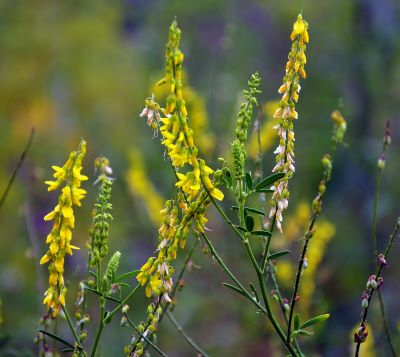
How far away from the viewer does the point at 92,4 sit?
517 inches

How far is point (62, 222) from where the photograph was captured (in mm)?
1450

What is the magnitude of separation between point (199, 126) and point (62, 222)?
8.11 ft

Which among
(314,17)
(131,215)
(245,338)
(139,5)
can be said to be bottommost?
(245,338)

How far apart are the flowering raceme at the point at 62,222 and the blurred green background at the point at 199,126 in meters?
0.33

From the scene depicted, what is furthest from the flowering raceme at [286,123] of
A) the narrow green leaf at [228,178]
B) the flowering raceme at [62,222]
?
the flowering raceme at [62,222]

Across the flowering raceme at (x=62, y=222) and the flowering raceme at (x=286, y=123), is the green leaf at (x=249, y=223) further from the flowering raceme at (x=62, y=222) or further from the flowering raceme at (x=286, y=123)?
the flowering raceme at (x=62, y=222)

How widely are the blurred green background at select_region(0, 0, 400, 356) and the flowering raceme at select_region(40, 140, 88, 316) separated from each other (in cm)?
33

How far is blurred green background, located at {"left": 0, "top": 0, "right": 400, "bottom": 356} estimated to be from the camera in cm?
448

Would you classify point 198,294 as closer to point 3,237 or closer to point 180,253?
point 180,253

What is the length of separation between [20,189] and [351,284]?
5.75 metres

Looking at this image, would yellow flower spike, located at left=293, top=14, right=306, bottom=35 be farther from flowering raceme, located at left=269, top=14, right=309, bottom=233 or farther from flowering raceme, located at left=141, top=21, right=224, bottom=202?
flowering raceme, located at left=141, top=21, right=224, bottom=202

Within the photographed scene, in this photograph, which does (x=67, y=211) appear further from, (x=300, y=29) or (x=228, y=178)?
(x=300, y=29)

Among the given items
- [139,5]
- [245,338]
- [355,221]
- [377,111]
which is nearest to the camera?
[245,338]

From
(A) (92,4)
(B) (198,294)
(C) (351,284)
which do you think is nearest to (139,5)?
(A) (92,4)
